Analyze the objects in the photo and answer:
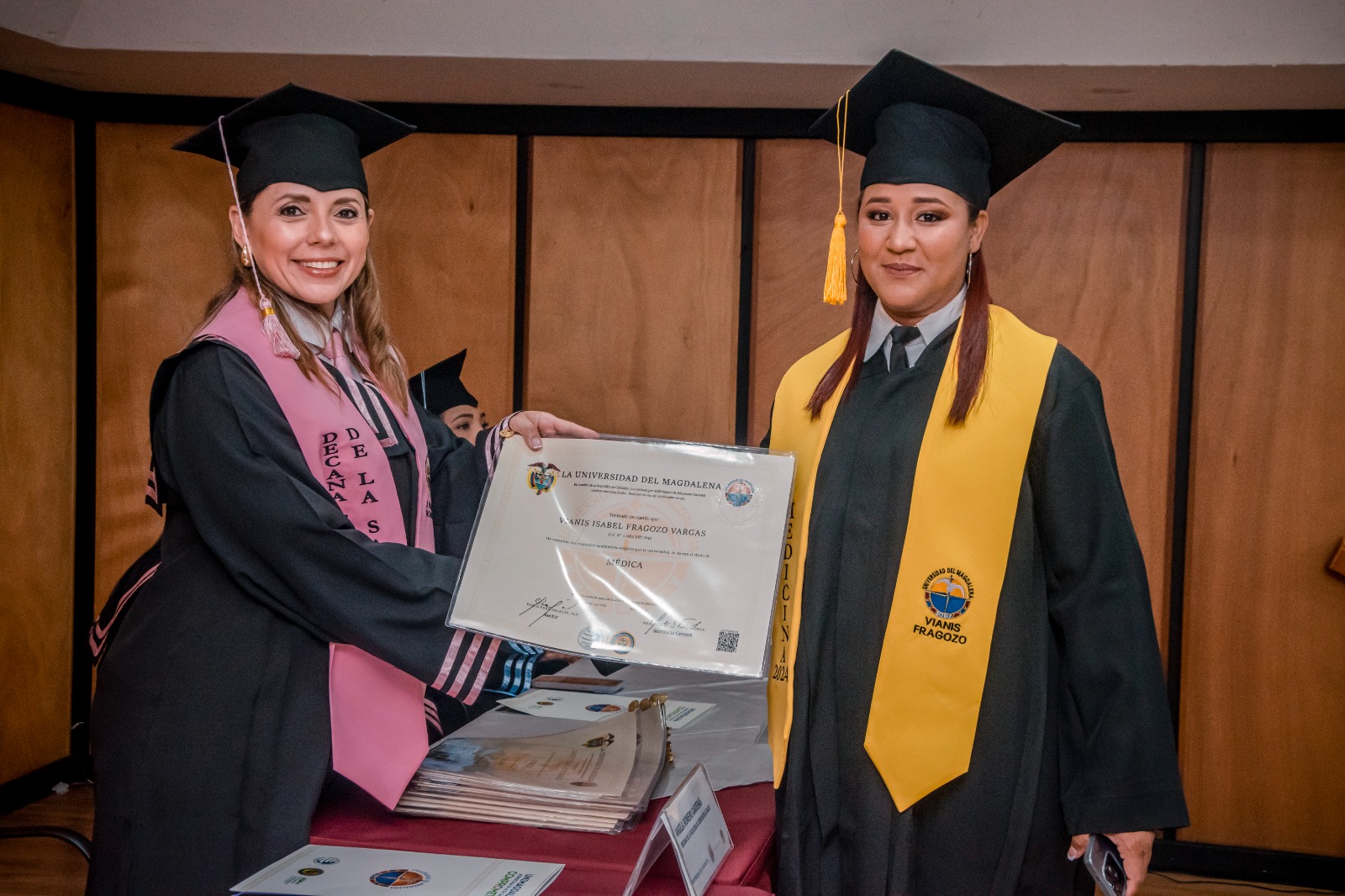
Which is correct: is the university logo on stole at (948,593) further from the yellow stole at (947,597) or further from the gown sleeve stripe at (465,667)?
the gown sleeve stripe at (465,667)

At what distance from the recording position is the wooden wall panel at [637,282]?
350 cm

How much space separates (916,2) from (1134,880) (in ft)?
7.55

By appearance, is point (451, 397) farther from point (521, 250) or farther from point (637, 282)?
point (637, 282)

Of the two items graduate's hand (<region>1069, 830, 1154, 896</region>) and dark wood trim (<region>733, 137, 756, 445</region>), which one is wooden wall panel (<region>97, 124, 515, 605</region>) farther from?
graduate's hand (<region>1069, 830, 1154, 896</region>)

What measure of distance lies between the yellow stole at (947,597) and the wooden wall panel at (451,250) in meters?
2.34

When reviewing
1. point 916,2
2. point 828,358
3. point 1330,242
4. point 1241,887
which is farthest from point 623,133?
point 1241,887

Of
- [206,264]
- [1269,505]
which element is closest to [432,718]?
[206,264]

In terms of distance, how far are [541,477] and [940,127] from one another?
0.77m

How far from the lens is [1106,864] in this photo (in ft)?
4.71

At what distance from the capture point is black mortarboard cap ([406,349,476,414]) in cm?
338

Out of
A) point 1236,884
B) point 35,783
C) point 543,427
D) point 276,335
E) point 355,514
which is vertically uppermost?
point 276,335

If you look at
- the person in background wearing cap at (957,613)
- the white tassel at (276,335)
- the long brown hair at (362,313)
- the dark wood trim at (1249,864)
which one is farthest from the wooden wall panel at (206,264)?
the dark wood trim at (1249,864)

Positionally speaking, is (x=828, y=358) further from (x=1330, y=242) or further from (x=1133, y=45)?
(x=1330, y=242)
